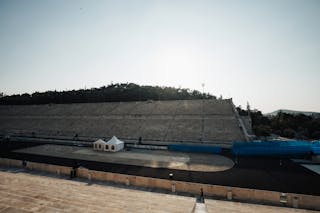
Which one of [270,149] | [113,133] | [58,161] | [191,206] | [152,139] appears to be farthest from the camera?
[113,133]

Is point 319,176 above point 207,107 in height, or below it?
below

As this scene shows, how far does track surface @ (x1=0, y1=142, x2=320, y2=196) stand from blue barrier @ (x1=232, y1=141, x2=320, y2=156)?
108 cm

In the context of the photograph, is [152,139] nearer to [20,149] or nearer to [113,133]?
[113,133]

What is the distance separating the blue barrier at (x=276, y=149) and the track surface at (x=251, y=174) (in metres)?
1.08

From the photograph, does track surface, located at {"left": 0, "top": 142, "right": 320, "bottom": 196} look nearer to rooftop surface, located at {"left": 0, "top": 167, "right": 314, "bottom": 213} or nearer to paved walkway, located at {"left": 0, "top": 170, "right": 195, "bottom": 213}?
rooftop surface, located at {"left": 0, "top": 167, "right": 314, "bottom": 213}

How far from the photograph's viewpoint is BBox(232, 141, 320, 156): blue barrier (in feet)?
71.8

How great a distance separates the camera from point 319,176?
52.3 feet

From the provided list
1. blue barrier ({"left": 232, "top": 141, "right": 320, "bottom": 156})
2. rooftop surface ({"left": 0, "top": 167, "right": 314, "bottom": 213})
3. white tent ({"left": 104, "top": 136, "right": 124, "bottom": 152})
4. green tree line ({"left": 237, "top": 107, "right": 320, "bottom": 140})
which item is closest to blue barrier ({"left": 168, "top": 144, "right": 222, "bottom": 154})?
blue barrier ({"left": 232, "top": 141, "right": 320, "bottom": 156})

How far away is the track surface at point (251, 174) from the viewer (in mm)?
14102

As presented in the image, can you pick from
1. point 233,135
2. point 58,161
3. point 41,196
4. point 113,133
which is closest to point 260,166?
point 233,135

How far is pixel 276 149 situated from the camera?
73.3 ft

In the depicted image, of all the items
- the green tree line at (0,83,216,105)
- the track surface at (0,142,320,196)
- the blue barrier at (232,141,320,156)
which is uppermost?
the green tree line at (0,83,216,105)

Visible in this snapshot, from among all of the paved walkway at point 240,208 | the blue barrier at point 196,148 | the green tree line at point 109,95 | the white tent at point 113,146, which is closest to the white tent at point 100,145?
the white tent at point 113,146

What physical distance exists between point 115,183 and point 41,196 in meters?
5.22
